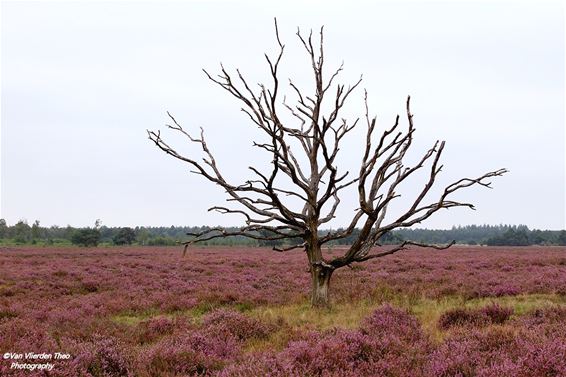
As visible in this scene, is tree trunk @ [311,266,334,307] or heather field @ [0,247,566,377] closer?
heather field @ [0,247,566,377]

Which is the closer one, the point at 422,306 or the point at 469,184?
the point at 469,184

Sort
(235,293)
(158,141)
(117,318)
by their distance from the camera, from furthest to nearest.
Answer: (235,293), (117,318), (158,141)

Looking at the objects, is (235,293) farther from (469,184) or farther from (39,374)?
(39,374)

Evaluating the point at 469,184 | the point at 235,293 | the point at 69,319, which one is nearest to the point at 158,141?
the point at 69,319

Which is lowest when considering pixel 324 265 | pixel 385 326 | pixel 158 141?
pixel 385 326

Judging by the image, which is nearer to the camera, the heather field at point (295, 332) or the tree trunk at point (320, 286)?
the heather field at point (295, 332)

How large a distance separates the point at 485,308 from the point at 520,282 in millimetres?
7687

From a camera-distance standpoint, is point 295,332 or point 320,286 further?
point 320,286

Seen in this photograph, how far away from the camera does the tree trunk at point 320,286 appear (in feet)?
33.2

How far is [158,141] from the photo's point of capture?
10.3 m

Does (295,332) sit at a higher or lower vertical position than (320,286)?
lower

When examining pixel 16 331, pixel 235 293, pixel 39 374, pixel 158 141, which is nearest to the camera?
pixel 39 374

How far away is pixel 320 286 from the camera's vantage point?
403 inches

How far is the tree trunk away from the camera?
398 inches
